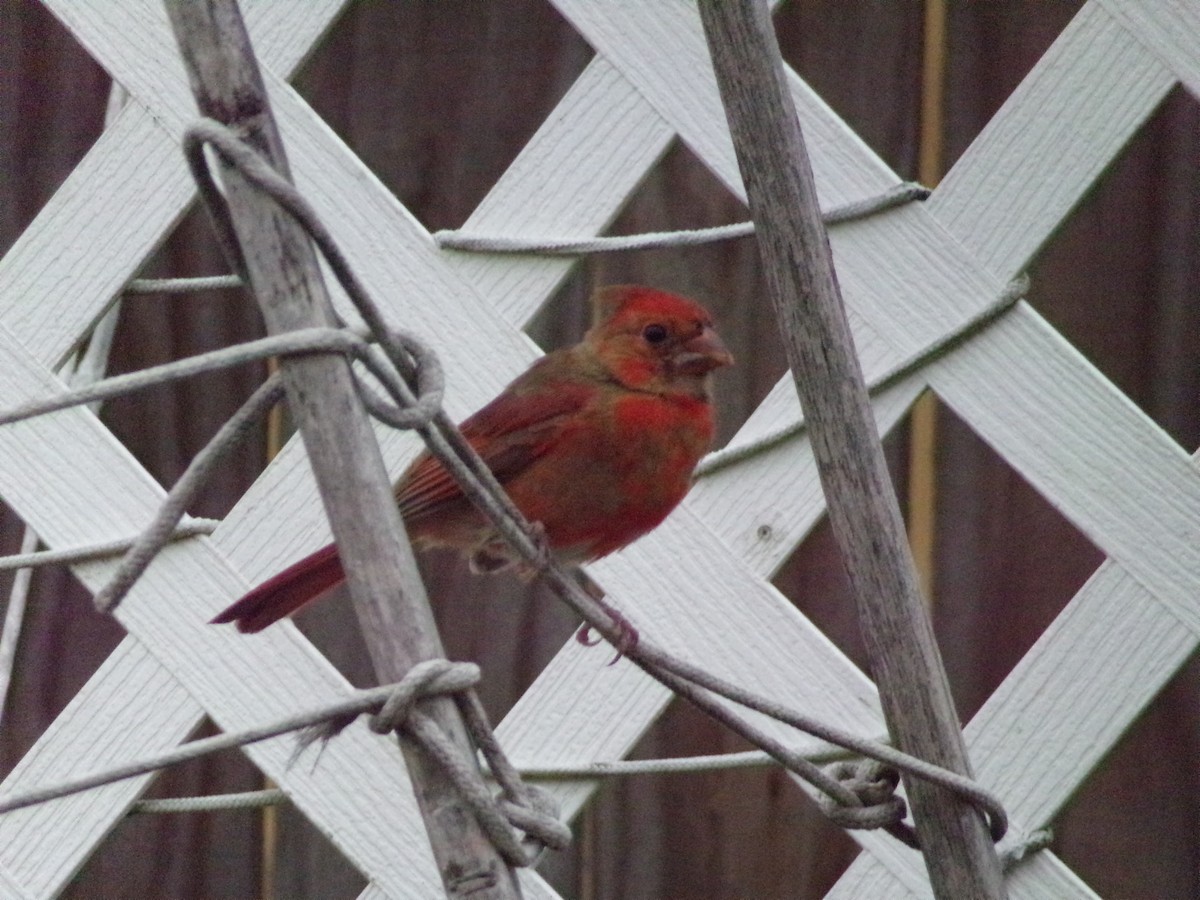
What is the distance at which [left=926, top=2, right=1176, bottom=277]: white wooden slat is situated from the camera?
85.5 inches

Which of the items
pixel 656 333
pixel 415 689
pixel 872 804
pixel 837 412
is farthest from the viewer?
pixel 656 333

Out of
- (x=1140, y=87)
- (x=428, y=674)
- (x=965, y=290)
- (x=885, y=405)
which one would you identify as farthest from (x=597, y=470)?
(x=428, y=674)

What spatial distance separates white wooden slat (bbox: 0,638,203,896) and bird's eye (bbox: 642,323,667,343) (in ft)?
2.61

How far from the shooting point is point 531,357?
2.24 meters

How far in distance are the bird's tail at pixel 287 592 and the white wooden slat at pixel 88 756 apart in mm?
242

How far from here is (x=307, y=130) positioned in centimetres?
224

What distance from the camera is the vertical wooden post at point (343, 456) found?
4.04 ft

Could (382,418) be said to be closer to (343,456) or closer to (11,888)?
(343,456)

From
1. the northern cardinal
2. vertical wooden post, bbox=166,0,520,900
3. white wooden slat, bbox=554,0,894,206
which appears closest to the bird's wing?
the northern cardinal

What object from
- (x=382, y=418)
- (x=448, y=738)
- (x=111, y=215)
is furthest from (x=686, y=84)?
(x=448, y=738)

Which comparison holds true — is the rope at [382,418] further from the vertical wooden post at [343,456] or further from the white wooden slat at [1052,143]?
the white wooden slat at [1052,143]

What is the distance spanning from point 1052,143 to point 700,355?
549 mm

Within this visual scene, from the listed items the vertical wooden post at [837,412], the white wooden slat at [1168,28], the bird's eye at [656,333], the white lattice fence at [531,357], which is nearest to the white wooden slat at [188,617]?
the white lattice fence at [531,357]

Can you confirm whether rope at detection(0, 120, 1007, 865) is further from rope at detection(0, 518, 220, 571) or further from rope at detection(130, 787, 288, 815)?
rope at detection(130, 787, 288, 815)
